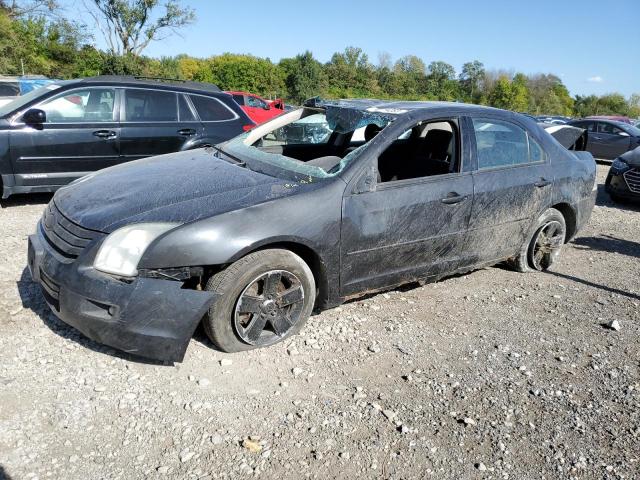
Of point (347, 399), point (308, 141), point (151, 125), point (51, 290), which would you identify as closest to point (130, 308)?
point (51, 290)

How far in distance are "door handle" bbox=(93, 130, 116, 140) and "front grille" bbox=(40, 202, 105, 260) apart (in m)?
3.31

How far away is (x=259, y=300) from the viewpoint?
3338 millimetres

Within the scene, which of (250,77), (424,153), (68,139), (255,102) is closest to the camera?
(424,153)

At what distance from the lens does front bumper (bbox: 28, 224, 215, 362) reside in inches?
115

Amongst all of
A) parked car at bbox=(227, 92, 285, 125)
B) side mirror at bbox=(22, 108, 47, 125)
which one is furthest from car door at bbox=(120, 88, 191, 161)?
parked car at bbox=(227, 92, 285, 125)

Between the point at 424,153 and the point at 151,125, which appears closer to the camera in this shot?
the point at 424,153

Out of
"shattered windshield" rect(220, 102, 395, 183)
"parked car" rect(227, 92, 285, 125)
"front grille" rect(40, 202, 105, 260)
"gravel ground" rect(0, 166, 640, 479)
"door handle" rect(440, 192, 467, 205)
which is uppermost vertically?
"shattered windshield" rect(220, 102, 395, 183)

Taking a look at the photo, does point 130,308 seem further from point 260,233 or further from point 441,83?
point 441,83

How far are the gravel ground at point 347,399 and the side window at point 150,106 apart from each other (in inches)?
122

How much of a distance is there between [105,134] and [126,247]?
4.13m

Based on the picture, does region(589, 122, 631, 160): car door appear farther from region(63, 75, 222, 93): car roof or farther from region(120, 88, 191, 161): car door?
region(120, 88, 191, 161): car door

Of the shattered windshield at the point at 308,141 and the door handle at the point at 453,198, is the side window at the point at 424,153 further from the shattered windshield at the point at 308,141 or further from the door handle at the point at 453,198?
the shattered windshield at the point at 308,141

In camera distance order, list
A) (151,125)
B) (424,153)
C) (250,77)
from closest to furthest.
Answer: (424,153)
(151,125)
(250,77)

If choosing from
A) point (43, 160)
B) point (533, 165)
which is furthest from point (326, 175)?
point (43, 160)
